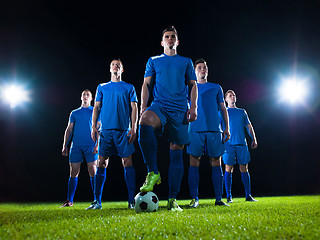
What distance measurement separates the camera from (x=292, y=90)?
8.98 metres

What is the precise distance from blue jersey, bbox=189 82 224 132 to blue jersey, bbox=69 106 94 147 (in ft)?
6.23

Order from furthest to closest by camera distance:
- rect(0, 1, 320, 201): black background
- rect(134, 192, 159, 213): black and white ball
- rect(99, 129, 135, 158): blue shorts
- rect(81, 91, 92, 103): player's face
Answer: rect(0, 1, 320, 201): black background, rect(81, 91, 92, 103): player's face, rect(99, 129, 135, 158): blue shorts, rect(134, 192, 159, 213): black and white ball

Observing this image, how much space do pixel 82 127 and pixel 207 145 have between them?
2.28m

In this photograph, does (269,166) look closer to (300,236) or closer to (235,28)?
(235,28)

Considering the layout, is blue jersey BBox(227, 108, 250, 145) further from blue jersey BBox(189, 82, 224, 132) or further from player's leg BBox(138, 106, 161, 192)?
player's leg BBox(138, 106, 161, 192)

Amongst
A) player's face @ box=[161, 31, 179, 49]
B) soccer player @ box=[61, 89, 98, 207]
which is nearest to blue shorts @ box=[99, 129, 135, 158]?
soccer player @ box=[61, 89, 98, 207]

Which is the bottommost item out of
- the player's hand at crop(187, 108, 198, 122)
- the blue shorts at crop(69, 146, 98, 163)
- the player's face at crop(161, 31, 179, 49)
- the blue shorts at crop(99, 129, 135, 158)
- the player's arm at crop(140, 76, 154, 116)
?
the blue shorts at crop(69, 146, 98, 163)

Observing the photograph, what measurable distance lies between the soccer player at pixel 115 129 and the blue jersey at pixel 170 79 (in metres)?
0.92

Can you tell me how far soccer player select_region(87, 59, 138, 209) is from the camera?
12.2ft

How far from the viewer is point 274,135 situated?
892 centimetres

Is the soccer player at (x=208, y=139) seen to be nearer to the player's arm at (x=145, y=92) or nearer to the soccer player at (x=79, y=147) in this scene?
the player's arm at (x=145, y=92)

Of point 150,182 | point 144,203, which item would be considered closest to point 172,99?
point 150,182

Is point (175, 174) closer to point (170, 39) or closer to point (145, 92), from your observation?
point (145, 92)

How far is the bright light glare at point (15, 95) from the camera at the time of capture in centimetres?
774
